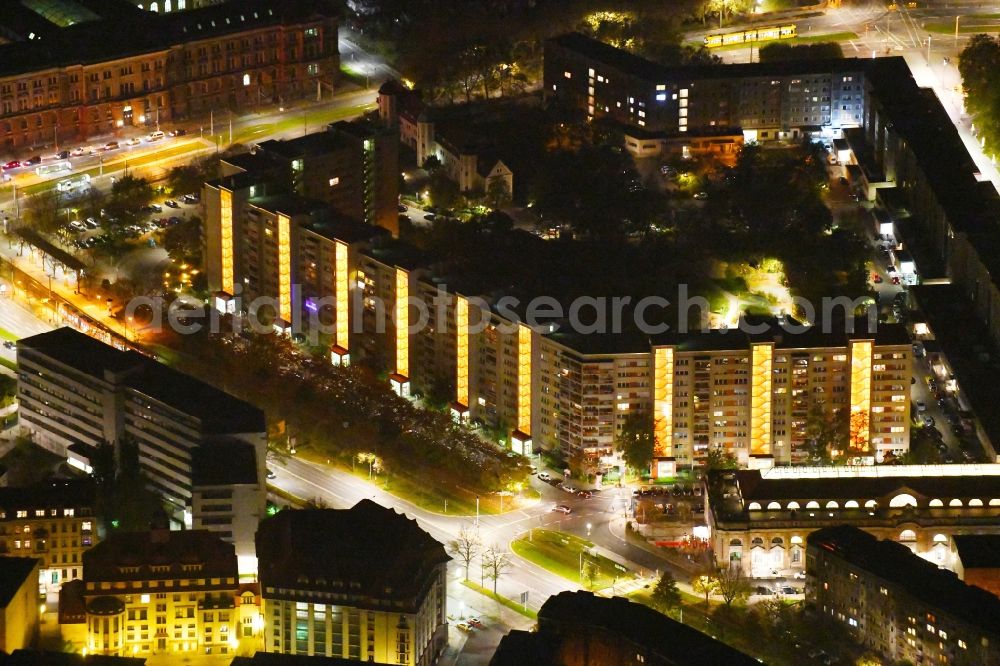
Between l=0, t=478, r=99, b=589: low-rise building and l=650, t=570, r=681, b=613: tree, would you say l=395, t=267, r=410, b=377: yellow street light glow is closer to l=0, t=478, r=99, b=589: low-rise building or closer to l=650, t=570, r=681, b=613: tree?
l=0, t=478, r=99, b=589: low-rise building

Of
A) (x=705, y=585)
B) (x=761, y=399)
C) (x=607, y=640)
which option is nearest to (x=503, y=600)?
(x=705, y=585)

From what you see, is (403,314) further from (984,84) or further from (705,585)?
(984,84)

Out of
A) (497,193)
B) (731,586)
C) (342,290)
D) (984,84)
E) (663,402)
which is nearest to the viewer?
(731,586)

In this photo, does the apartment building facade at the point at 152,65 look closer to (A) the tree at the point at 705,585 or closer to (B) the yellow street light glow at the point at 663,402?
(B) the yellow street light glow at the point at 663,402

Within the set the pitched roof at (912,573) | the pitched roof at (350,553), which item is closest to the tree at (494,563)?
the pitched roof at (350,553)

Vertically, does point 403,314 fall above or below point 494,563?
above

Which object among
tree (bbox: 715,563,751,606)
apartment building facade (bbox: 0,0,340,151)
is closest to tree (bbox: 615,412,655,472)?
tree (bbox: 715,563,751,606)
